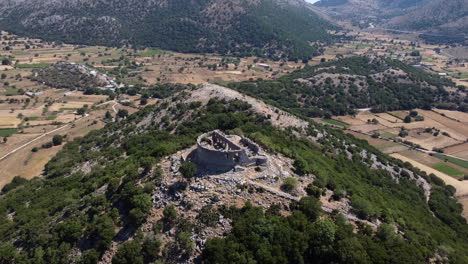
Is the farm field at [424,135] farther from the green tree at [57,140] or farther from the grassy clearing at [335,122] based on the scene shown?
the green tree at [57,140]

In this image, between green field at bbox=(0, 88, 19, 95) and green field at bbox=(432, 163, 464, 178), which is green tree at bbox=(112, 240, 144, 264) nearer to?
green field at bbox=(432, 163, 464, 178)

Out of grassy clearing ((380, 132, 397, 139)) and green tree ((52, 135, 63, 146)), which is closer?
green tree ((52, 135, 63, 146))

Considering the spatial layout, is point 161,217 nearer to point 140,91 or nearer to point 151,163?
point 151,163

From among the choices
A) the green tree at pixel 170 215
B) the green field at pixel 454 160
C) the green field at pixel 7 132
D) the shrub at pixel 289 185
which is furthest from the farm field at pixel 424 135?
the green field at pixel 7 132

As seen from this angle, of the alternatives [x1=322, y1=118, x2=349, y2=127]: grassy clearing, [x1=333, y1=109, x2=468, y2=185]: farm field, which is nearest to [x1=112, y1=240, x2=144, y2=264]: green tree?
[x1=333, y1=109, x2=468, y2=185]: farm field

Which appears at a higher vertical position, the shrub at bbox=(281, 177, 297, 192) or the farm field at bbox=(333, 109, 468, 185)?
the shrub at bbox=(281, 177, 297, 192)

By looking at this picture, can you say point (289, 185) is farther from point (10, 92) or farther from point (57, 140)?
point (10, 92)

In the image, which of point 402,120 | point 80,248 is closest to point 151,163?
point 80,248
